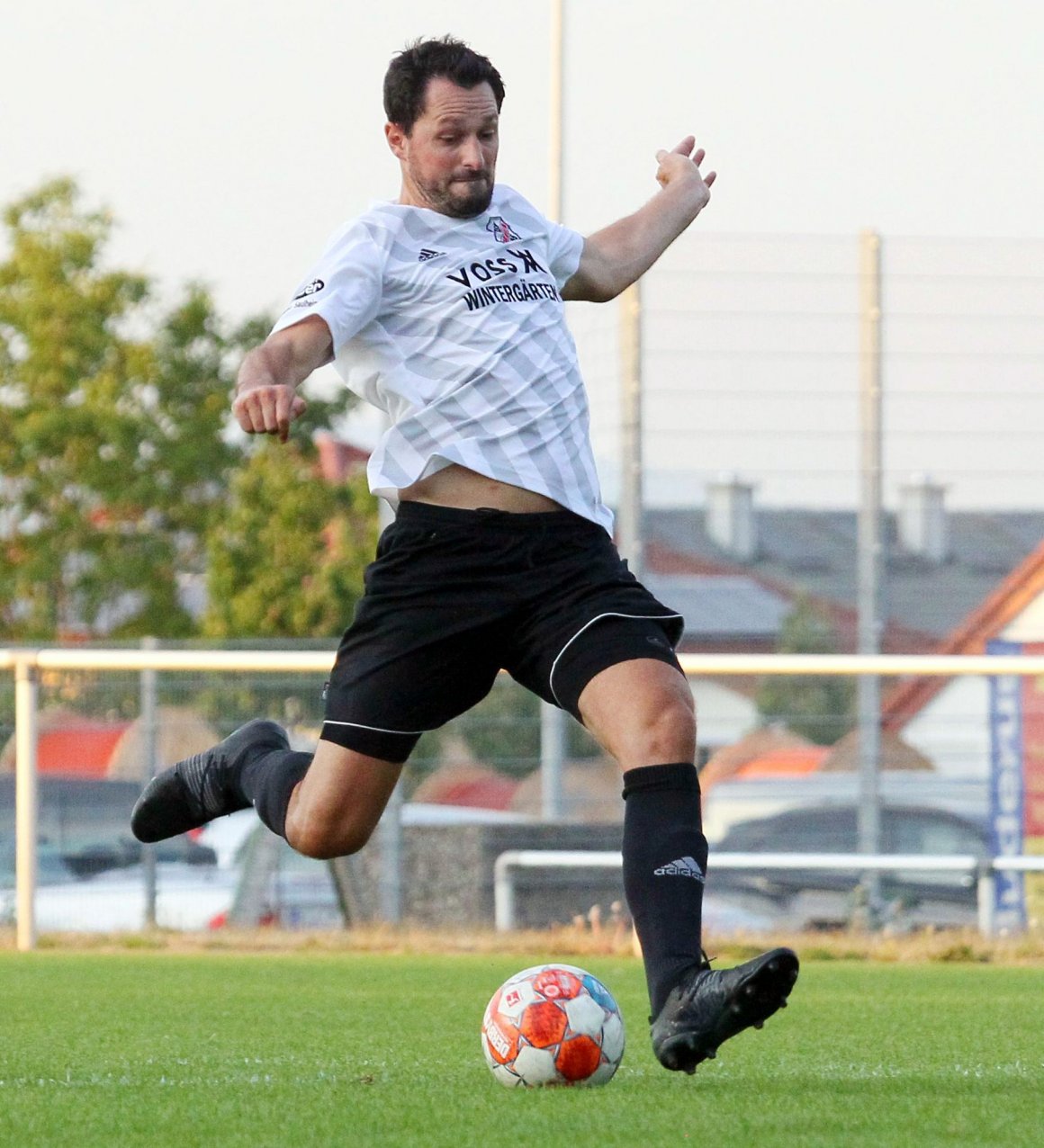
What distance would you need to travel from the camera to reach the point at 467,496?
4867 millimetres

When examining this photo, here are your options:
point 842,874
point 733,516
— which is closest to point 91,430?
point 733,516

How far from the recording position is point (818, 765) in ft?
38.3

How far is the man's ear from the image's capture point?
4.99 meters

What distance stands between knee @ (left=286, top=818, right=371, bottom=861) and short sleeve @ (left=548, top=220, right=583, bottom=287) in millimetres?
1432

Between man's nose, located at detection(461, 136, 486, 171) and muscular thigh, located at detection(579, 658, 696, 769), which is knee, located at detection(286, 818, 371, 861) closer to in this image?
muscular thigh, located at detection(579, 658, 696, 769)

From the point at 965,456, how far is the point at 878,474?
0.57 m

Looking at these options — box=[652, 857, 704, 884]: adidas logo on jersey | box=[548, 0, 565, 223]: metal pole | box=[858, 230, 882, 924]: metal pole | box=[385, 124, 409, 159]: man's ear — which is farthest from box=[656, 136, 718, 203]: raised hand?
box=[548, 0, 565, 223]: metal pole

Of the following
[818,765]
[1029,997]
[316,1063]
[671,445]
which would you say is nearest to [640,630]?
[316,1063]

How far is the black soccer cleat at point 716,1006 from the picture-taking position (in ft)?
13.1

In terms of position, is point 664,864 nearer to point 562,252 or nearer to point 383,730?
point 383,730

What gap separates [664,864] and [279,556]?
29.6 meters

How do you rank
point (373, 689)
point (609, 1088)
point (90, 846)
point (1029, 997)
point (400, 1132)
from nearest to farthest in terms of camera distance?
point (400, 1132) < point (609, 1088) < point (373, 689) < point (1029, 997) < point (90, 846)

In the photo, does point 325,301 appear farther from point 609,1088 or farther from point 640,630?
point 609,1088

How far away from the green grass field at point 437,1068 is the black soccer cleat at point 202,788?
0.58m
